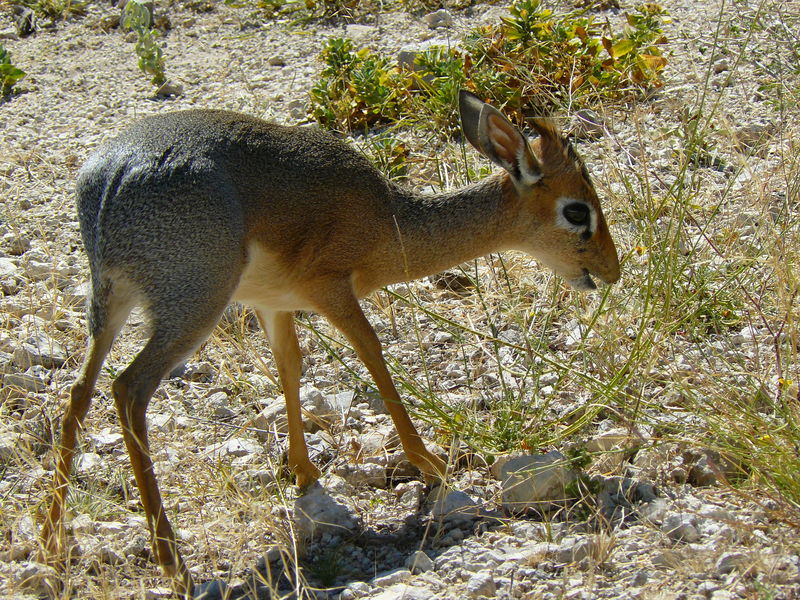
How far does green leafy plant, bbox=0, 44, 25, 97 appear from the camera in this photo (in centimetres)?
793

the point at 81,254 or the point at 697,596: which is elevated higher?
the point at 81,254

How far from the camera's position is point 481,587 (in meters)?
3.12

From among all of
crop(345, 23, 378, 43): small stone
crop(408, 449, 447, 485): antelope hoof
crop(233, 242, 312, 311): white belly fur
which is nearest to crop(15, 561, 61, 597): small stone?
crop(233, 242, 312, 311): white belly fur

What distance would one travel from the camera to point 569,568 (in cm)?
319

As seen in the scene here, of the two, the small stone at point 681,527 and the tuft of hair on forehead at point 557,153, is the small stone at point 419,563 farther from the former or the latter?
the tuft of hair on forehead at point 557,153

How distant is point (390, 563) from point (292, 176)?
5.29ft

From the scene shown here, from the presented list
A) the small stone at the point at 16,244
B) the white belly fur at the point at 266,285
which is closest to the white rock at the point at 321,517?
the white belly fur at the point at 266,285

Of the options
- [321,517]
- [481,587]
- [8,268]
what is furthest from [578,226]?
[8,268]

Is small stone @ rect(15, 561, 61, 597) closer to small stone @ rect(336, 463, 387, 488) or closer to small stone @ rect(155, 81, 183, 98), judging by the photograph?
small stone @ rect(336, 463, 387, 488)

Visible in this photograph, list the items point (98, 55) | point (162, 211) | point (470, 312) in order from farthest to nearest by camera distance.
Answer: point (98, 55) → point (470, 312) → point (162, 211)

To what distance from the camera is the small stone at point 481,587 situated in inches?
123

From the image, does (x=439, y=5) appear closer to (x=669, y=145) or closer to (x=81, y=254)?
(x=669, y=145)

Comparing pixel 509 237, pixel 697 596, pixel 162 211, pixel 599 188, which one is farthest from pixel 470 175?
pixel 697 596

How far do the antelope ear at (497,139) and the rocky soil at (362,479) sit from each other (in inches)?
24.8
